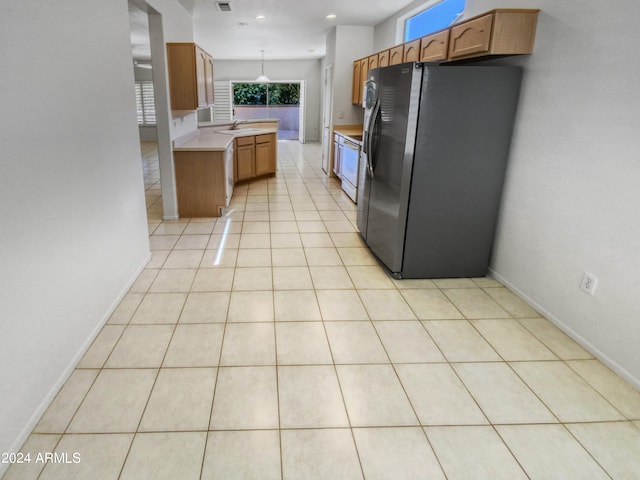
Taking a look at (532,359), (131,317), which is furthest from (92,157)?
(532,359)

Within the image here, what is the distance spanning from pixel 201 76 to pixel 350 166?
2.24 meters

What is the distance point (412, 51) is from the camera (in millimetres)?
4305

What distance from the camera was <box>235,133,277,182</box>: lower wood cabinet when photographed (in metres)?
6.38

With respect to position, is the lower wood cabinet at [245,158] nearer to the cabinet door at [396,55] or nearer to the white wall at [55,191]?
the cabinet door at [396,55]

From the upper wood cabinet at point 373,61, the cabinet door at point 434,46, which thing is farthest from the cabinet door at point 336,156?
the cabinet door at point 434,46

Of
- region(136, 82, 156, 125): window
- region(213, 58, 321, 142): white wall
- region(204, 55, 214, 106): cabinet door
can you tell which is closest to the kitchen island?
region(204, 55, 214, 106): cabinet door

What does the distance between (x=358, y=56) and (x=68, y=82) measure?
5600 mm

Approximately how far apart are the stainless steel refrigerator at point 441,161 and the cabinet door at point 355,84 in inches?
123

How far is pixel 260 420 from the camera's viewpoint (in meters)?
1.83

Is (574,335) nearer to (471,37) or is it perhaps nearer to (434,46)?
(471,37)

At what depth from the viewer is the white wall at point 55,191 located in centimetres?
163

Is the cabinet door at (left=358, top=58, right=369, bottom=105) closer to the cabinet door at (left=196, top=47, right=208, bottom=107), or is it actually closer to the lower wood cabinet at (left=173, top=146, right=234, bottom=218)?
the cabinet door at (left=196, top=47, right=208, bottom=107)

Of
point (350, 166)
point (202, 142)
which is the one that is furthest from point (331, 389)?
point (350, 166)

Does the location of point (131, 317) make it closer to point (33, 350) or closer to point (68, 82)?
point (33, 350)
